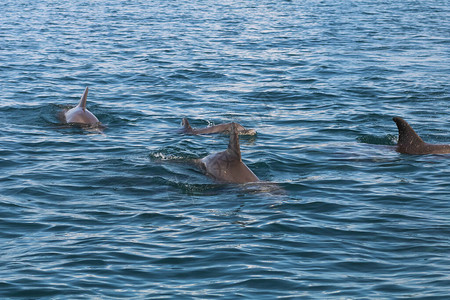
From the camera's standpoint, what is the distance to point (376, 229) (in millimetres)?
10727

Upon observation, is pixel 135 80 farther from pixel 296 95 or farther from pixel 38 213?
pixel 38 213

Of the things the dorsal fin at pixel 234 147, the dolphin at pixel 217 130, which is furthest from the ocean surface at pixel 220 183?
the dorsal fin at pixel 234 147

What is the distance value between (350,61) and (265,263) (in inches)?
775

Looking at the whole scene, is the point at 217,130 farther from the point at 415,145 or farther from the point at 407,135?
the point at 415,145

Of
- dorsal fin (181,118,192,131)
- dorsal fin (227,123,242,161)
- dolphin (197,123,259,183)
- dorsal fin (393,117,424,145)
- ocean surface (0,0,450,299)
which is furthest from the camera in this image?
dorsal fin (181,118,192,131)

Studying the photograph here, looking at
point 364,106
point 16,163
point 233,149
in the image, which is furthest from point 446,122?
point 16,163

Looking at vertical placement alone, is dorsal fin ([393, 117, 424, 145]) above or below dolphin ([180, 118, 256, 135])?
above

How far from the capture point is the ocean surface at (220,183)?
355 inches

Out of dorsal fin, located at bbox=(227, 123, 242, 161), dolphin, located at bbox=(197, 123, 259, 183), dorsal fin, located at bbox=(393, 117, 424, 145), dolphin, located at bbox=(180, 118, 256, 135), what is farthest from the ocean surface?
dorsal fin, located at bbox=(227, 123, 242, 161)

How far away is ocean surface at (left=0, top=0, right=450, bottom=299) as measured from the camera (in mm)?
9016

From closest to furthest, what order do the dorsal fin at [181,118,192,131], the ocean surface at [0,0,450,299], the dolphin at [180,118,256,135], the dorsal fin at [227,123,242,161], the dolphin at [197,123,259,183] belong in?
the ocean surface at [0,0,450,299], the dorsal fin at [227,123,242,161], the dolphin at [197,123,259,183], the dolphin at [180,118,256,135], the dorsal fin at [181,118,192,131]

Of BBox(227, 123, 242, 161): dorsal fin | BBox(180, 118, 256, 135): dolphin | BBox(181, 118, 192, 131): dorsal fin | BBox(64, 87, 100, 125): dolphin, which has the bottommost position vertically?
BBox(180, 118, 256, 135): dolphin

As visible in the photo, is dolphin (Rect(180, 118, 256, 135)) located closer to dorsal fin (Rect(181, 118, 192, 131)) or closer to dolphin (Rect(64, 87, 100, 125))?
dorsal fin (Rect(181, 118, 192, 131))

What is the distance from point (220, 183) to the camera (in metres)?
12.6
